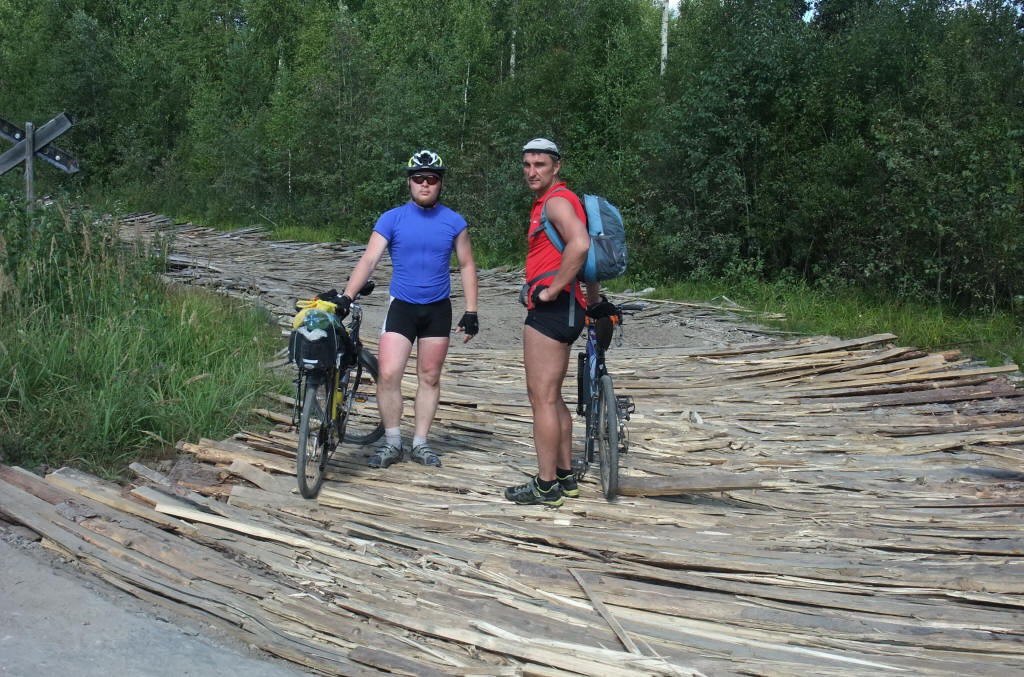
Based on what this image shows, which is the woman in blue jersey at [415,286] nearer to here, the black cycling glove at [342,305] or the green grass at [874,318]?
the black cycling glove at [342,305]

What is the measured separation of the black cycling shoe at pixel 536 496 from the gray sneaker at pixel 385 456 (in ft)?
3.54

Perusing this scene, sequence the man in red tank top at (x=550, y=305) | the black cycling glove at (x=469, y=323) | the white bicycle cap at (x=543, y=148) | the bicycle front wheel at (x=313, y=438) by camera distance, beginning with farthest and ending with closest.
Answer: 1. the black cycling glove at (x=469, y=323)
2. the bicycle front wheel at (x=313, y=438)
3. the white bicycle cap at (x=543, y=148)
4. the man in red tank top at (x=550, y=305)

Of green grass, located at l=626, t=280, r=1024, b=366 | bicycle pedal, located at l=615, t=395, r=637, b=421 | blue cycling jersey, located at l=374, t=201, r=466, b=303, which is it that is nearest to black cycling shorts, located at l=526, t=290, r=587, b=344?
bicycle pedal, located at l=615, t=395, r=637, b=421

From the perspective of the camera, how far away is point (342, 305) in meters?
5.66

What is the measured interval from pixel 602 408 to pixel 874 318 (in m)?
7.09

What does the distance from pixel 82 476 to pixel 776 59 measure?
44.3ft

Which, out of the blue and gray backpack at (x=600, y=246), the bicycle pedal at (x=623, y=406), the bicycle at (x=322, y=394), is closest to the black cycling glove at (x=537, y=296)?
the blue and gray backpack at (x=600, y=246)

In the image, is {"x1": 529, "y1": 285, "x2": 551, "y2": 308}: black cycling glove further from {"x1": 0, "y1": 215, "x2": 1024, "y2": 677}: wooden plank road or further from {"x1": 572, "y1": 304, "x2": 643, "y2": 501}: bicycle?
{"x1": 0, "y1": 215, "x2": 1024, "y2": 677}: wooden plank road

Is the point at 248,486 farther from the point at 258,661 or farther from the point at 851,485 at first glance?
the point at 851,485

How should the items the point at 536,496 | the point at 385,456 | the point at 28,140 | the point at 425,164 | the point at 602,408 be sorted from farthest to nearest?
the point at 28,140
the point at 385,456
the point at 425,164
the point at 602,408
the point at 536,496

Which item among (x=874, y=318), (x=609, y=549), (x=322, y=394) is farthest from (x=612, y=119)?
(x=609, y=549)

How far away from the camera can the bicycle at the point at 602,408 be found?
17.5ft

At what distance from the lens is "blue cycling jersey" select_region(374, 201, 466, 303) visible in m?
6.04

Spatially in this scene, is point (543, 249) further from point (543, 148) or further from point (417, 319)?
point (417, 319)
